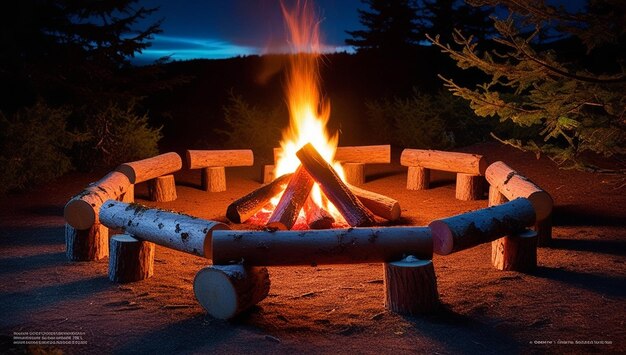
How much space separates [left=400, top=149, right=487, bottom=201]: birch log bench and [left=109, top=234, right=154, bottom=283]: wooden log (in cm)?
538

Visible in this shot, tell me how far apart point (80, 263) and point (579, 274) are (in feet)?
15.6

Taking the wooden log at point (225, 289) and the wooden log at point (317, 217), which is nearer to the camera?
the wooden log at point (225, 289)

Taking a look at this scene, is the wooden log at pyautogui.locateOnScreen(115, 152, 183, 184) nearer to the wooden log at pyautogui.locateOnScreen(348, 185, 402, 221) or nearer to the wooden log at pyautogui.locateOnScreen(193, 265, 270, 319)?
the wooden log at pyautogui.locateOnScreen(348, 185, 402, 221)

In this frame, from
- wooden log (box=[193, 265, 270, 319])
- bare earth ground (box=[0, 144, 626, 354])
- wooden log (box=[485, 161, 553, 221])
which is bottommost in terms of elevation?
bare earth ground (box=[0, 144, 626, 354])

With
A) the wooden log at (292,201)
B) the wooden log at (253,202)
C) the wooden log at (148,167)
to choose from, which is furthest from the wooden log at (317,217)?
the wooden log at (148,167)

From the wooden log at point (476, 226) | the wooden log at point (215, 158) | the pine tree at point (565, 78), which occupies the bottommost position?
the wooden log at point (476, 226)

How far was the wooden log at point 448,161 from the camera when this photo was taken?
9.34 meters

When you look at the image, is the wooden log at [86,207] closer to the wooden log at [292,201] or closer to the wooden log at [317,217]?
the wooden log at [292,201]

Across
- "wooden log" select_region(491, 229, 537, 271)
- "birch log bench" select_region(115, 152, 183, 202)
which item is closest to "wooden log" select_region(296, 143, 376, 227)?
"wooden log" select_region(491, 229, 537, 271)

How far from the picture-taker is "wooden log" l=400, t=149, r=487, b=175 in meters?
9.34

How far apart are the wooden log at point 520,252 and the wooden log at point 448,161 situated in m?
3.67

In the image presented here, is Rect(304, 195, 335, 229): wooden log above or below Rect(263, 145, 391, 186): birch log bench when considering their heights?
below

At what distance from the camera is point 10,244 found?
23.1ft

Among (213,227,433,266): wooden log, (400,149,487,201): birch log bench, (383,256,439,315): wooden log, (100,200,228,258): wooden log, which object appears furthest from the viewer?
(400,149,487,201): birch log bench
